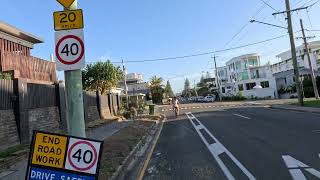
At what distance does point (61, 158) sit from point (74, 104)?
3.83ft

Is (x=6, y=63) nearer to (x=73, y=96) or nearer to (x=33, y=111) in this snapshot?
(x=33, y=111)

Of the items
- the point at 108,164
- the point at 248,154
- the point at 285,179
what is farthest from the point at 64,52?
the point at 248,154

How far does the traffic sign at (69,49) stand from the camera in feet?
22.4

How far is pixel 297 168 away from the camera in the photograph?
32.6 feet

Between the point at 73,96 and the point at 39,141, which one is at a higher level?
the point at 73,96

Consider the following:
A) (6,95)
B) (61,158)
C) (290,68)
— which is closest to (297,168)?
(61,158)

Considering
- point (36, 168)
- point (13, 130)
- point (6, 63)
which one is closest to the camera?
point (36, 168)

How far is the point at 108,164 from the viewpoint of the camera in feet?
39.6

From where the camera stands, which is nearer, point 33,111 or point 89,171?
point 89,171

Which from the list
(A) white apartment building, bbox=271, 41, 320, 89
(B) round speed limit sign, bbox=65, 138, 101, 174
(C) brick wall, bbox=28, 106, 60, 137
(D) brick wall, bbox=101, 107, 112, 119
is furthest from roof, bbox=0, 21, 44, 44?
(A) white apartment building, bbox=271, 41, 320, 89

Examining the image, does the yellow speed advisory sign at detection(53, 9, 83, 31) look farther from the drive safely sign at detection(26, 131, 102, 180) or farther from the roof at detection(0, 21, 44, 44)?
the roof at detection(0, 21, 44, 44)

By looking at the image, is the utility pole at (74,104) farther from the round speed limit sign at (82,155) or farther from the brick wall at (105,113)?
the brick wall at (105,113)

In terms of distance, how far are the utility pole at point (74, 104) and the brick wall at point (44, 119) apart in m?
11.4

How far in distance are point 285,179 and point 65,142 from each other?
16.3 feet
